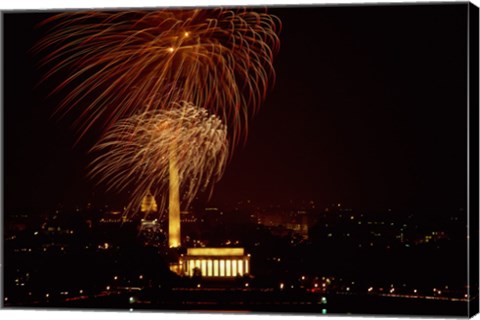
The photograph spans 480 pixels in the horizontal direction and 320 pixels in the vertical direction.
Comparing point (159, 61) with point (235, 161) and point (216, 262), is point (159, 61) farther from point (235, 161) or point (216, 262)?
point (216, 262)

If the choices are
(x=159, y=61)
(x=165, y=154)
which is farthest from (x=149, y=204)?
(x=159, y=61)

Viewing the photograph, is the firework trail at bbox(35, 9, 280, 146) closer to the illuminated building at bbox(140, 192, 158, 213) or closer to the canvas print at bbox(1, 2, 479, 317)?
the canvas print at bbox(1, 2, 479, 317)

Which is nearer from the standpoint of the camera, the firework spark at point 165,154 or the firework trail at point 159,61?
the firework trail at point 159,61

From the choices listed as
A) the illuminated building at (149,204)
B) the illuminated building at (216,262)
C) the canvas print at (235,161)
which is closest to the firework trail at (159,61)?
the canvas print at (235,161)

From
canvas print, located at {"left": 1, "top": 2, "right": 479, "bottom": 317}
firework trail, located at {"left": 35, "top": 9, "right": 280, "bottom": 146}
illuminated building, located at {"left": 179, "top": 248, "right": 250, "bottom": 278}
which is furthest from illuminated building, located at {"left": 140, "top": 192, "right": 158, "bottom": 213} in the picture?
firework trail, located at {"left": 35, "top": 9, "right": 280, "bottom": 146}

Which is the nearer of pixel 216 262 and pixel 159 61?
pixel 216 262

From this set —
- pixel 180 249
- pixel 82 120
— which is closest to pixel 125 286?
pixel 180 249

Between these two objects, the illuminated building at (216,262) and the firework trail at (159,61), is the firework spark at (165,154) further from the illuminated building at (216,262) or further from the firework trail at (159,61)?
the illuminated building at (216,262)
